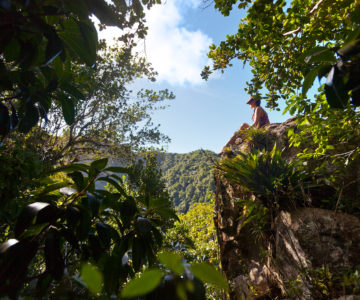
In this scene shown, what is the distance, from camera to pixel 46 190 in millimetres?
864

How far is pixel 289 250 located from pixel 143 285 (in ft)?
10.2

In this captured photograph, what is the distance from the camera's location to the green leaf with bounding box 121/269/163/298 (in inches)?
8.3

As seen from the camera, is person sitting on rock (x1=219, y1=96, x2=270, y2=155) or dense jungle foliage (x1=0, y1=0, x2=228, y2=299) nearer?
dense jungle foliage (x1=0, y1=0, x2=228, y2=299)

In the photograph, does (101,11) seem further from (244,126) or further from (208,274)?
(244,126)

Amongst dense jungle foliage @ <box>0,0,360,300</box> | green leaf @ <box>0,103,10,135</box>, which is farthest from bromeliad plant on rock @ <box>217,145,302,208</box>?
green leaf @ <box>0,103,10,135</box>

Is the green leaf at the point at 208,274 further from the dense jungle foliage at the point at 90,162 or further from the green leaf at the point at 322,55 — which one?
the green leaf at the point at 322,55

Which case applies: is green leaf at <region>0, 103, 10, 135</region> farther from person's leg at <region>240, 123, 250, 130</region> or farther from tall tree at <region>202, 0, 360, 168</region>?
person's leg at <region>240, 123, 250, 130</region>

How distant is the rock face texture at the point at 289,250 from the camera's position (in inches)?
72.8

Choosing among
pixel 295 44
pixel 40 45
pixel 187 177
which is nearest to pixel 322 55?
pixel 40 45

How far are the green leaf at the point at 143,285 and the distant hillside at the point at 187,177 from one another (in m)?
24.2

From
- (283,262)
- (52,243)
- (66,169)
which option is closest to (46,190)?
(66,169)

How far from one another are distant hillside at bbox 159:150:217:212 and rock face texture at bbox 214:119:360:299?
20.0m

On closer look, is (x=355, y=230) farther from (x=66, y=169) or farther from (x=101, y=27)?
(x=101, y=27)

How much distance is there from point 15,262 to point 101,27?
9.19 ft
